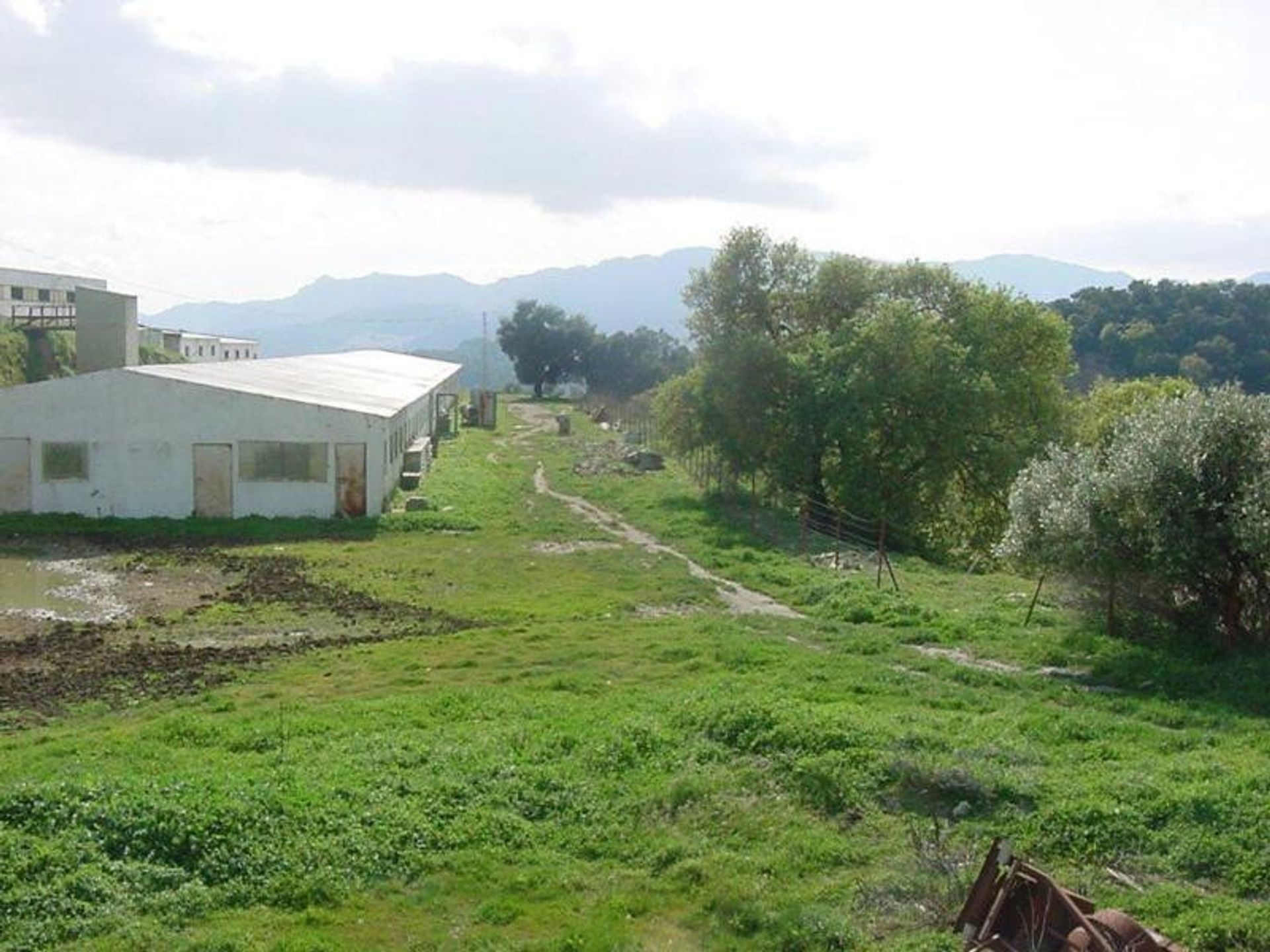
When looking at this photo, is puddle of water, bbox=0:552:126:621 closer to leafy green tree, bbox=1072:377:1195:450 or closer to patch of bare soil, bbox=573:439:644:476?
patch of bare soil, bbox=573:439:644:476

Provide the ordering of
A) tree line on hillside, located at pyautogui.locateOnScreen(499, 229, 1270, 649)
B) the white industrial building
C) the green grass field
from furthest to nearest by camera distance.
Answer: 1. tree line on hillside, located at pyautogui.locateOnScreen(499, 229, 1270, 649)
2. the white industrial building
3. the green grass field

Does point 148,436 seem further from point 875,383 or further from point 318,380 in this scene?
point 875,383

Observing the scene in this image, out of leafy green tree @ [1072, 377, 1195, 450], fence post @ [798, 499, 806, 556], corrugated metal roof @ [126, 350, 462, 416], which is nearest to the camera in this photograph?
fence post @ [798, 499, 806, 556]

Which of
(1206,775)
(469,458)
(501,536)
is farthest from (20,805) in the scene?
(469,458)

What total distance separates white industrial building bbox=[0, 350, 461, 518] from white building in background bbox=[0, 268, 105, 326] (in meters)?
34.6

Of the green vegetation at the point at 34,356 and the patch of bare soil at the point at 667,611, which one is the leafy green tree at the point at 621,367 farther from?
the patch of bare soil at the point at 667,611

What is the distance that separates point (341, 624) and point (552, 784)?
431 inches

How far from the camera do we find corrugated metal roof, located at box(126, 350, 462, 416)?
117 feet

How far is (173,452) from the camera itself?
34062mm

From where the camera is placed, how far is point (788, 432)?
3778cm

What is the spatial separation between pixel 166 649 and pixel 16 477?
17.7 meters

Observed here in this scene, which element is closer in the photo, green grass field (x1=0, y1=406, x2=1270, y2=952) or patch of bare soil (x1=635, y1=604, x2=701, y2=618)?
green grass field (x1=0, y1=406, x2=1270, y2=952)

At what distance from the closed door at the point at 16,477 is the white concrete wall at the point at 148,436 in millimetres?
207

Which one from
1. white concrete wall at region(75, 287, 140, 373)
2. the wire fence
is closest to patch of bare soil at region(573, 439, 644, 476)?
the wire fence
